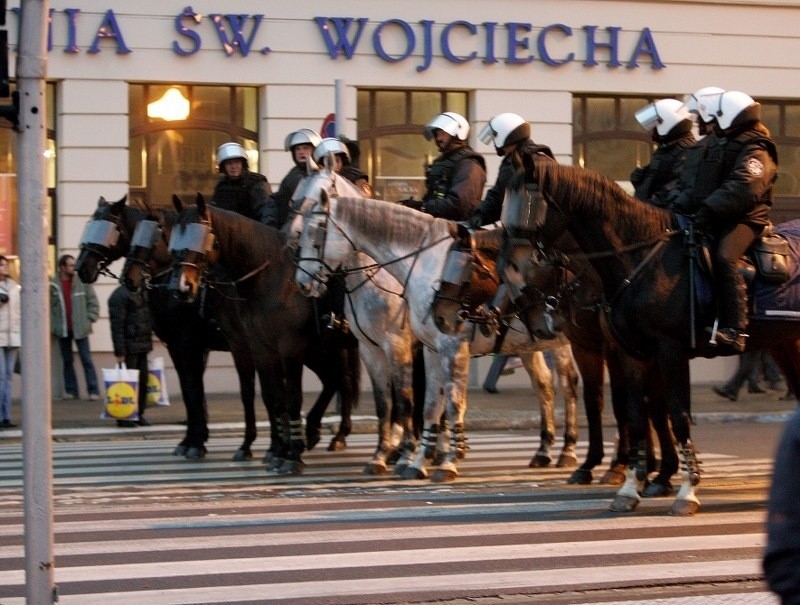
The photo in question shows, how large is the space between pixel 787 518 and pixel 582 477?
8.85 meters

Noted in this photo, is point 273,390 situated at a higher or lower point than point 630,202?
lower

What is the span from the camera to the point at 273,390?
13.3m

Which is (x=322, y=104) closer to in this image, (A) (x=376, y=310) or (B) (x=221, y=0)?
(B) (x=221, y=0)

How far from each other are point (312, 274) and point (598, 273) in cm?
278

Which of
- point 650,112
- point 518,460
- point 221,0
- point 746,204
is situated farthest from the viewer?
point 221,0

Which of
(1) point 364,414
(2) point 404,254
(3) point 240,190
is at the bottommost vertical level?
(1) point 364,414

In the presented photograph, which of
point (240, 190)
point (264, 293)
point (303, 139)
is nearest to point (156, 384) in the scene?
point (240, 190)

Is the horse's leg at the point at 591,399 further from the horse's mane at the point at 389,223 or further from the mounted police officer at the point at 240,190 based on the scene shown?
the mounted police officer at the point at 240,190

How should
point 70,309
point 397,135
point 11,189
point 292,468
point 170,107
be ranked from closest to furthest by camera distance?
point 292,468, point 70,309, point 11,189, point 170,107, point 397,135

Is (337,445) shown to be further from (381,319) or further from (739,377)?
(739,377)

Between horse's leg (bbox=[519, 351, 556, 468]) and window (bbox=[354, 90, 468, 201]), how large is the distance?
9772mm

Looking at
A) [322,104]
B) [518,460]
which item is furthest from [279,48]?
[518,460]

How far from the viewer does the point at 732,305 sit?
976 cm

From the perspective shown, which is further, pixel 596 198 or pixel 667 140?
pixel 667 140
